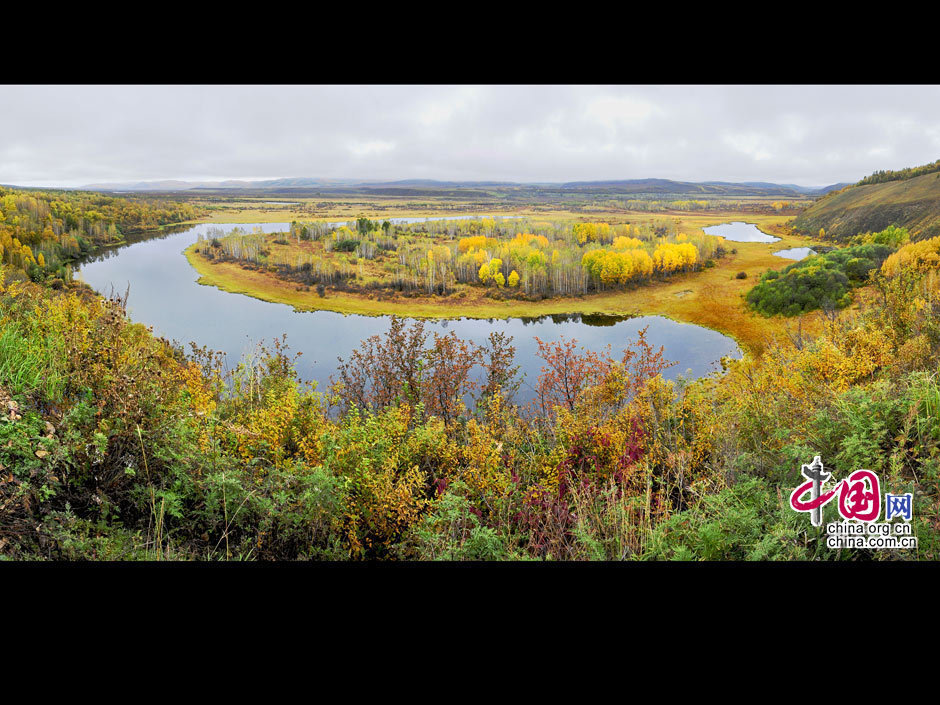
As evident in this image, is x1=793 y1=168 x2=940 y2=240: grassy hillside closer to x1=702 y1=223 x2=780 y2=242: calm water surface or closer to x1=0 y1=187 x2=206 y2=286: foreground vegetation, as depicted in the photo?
x1=702 y1=223 x2=780 y2=242: calm water surface

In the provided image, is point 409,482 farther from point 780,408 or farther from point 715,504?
point 780,408

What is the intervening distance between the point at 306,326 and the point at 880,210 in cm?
3071

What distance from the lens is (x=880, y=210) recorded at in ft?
81.0

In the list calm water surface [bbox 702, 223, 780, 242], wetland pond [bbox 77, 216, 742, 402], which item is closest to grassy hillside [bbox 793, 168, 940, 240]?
calm water surface [bbox 702, 223, 780, 242]

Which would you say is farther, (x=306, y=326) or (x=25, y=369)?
(x=306, y=326)

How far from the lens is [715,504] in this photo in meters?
2.93

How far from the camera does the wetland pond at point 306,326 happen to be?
763 inches

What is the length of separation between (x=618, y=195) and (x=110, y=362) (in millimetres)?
169667

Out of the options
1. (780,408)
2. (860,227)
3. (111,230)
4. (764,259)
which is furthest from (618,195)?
(780,408)

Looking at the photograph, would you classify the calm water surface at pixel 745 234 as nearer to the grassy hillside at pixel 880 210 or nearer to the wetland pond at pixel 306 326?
the grassy hillside at pixel 880 210

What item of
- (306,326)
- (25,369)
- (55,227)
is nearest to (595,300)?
(306,326)

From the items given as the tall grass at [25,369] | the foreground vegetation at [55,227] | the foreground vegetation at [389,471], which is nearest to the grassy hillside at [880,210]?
the foreground vegetation at [389,471]

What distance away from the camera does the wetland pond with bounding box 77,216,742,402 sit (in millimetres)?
19391

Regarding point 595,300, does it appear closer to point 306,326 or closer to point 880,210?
point 880,210
